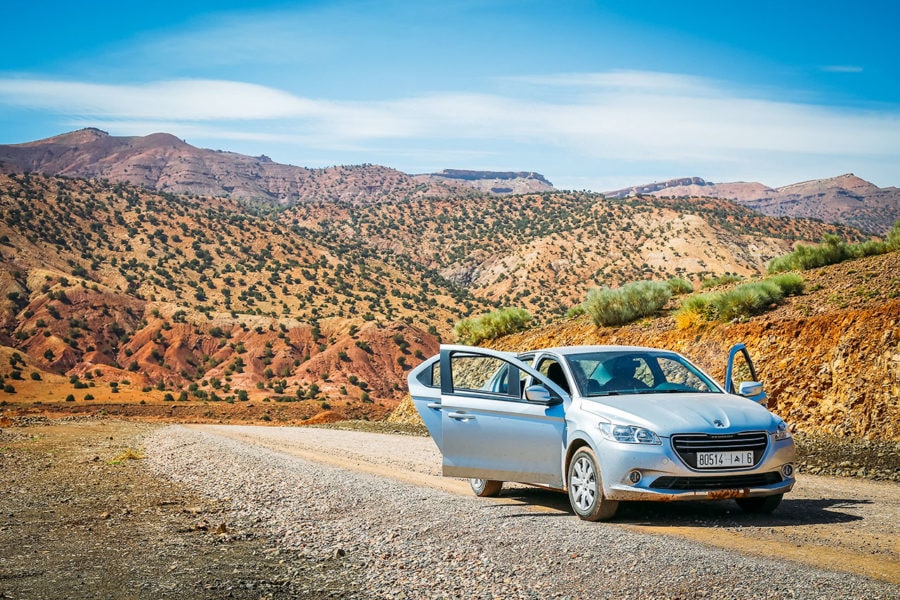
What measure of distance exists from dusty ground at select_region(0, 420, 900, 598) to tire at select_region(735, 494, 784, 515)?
0.43 feet

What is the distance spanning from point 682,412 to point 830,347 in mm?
12082

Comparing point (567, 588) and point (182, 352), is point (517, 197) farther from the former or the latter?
point (567, 588)

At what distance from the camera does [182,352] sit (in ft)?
209

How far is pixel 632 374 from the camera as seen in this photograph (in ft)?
32.2

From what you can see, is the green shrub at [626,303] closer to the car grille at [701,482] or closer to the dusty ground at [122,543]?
the dusty ground at [122,543]

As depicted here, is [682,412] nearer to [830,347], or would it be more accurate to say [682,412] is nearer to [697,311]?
[830,347]

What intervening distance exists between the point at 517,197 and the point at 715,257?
121ft

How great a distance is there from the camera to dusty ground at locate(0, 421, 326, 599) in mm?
6973

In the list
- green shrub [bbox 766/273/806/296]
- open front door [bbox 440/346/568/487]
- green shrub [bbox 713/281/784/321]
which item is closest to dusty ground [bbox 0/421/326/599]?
open front door [bbox 440/346/568/487]

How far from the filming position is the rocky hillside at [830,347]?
17000mm

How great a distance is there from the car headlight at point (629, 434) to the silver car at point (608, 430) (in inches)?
0.4

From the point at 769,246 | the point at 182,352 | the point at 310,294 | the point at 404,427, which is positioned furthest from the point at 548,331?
the point at 769,246

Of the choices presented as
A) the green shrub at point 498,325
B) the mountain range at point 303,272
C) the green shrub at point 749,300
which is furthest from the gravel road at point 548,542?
the mountain range at point 303,272

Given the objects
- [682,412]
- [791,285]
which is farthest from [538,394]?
[791,285]
